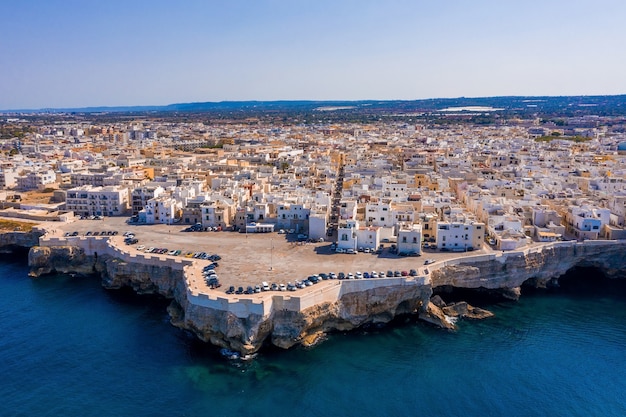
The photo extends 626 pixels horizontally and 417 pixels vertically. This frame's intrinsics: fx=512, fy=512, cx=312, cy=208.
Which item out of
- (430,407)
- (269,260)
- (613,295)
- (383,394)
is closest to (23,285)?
(269,260)

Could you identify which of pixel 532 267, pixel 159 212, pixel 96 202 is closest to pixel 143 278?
pixel 159 212

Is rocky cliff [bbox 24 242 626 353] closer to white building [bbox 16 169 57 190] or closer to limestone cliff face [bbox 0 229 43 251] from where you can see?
limestone cliff face [bbox 0 229 43 251]

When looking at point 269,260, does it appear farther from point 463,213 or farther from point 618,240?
point 618,240

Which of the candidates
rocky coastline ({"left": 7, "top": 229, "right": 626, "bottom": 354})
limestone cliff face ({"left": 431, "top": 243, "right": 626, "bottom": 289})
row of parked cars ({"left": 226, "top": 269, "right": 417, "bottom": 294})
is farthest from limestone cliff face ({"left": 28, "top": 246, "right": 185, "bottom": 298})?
limestone cliff face ({"left": 431, "top": 243, "right": 626, "bottom": 289})

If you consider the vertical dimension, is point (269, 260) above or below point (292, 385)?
above

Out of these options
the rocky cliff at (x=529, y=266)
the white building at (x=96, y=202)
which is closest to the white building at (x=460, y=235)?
the rocky cliff at (x=529, y=266)

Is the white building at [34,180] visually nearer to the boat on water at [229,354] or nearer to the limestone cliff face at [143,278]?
the limestone cliff face at [143,278]
